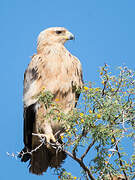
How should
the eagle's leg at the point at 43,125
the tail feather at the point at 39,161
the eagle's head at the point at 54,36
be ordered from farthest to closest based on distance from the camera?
the eagle's head at the point at 54,36 → the tail feather at the point at 39,161 → the eagle's leg at the point at 43,125

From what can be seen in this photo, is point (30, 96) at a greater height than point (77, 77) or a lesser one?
lesser

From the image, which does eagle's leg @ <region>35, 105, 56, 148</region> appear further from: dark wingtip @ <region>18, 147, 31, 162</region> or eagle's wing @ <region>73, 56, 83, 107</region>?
eagle's wing @ <region>73, 56, 83, 107</region>

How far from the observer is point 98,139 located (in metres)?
3.14

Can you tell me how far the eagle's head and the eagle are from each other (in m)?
0.05

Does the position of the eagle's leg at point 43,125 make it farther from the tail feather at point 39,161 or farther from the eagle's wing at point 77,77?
the eagle's wing at point 77,77

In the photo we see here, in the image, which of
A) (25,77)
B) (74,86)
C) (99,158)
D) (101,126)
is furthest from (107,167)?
(25,77)

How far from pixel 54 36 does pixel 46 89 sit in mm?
702

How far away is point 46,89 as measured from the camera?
13.6 feet

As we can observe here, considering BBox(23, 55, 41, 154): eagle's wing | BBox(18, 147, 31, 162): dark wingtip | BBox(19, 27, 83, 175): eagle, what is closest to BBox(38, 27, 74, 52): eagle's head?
BBox(19, 27, 83, 175): eagle

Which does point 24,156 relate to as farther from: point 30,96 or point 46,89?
point 46,89

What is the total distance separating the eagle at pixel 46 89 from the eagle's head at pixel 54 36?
0.05 m

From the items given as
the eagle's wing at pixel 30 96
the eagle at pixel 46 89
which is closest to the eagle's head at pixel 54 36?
the eagle at pixel 46 89

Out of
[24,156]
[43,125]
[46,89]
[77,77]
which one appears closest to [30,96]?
[46,89]

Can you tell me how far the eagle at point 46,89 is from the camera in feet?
13.8
